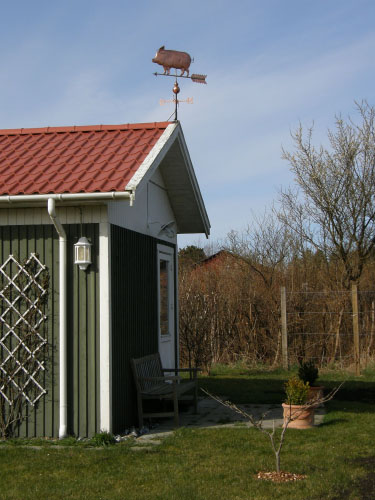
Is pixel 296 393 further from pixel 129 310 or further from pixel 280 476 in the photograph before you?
pixel 129 310

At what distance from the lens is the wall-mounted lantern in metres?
7.93

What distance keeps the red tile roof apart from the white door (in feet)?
7.09

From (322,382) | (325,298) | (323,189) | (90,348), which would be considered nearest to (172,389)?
(90,348)

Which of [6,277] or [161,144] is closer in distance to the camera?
[6,277]

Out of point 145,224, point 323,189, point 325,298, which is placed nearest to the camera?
point 145,224

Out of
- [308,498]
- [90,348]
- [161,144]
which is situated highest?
[161,144]

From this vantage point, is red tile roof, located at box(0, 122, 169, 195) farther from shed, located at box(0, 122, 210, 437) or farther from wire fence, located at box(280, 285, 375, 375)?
wire fence, located at box(280, 285, 375, 375)

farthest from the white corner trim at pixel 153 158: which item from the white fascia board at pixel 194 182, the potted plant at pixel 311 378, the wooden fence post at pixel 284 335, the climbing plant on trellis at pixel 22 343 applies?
the wooden fence post at pixel 284 335

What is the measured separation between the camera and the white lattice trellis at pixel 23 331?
26.5ft

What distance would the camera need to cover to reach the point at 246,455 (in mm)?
7086

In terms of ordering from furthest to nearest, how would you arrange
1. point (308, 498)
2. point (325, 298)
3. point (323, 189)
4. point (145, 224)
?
1. point (323, 189)
2. point (325, 298)
3. point (145, 224)
4. point (308, 498)

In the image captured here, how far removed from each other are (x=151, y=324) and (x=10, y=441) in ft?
9.93

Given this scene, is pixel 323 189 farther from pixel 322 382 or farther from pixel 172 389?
pixel 172 389

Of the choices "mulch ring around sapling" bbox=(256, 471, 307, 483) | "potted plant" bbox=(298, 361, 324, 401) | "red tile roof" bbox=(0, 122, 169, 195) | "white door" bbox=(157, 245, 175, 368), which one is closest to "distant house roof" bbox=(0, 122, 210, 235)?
"red tile roof" bbox=(0, 122, 169, 195)
